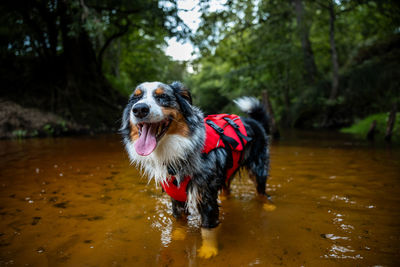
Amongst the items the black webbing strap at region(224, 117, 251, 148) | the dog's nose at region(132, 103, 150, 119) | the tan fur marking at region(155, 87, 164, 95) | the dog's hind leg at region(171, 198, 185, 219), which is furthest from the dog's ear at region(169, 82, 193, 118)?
the dog's hind leg at region(171, 198, 185, 219)

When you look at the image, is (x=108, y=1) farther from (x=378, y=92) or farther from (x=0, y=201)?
(x=378, y=92)

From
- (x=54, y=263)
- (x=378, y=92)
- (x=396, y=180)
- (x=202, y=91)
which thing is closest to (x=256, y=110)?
(x=396, y=180)

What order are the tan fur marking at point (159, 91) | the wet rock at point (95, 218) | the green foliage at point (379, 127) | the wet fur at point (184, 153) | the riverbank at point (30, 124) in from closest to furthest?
the wet fur at point (184, 153) < the tan fur marking at point (159, 91) < the wet rock at point (95, 218) < the green foliage at point (379, 127) < the riverbank at point (30, 124)

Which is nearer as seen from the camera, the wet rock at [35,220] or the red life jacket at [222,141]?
the red life jacket at [222,141]

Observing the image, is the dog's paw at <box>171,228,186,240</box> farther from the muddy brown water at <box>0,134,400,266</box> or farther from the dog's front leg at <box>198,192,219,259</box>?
the dog's front leg at <box>198,192,219,259</box>

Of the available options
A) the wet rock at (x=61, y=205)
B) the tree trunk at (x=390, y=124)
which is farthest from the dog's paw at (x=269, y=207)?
the tree trunk at (x=390, y=124)

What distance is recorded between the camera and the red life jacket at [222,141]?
104 inches

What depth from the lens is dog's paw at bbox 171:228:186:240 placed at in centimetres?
264

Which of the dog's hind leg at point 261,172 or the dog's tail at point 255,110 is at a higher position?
the dog's tail at point 255,110

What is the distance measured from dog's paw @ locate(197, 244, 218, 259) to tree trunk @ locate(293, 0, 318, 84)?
56.6 feet

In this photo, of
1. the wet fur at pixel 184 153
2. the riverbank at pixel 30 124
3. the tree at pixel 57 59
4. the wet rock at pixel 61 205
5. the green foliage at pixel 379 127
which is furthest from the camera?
the tree at pixel 57 59

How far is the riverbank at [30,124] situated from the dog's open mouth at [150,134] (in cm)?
1080

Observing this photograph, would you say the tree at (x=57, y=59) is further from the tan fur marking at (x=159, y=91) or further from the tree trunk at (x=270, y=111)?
the tan fur marking at (x=159, y=91)

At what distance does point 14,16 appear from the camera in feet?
37.7
